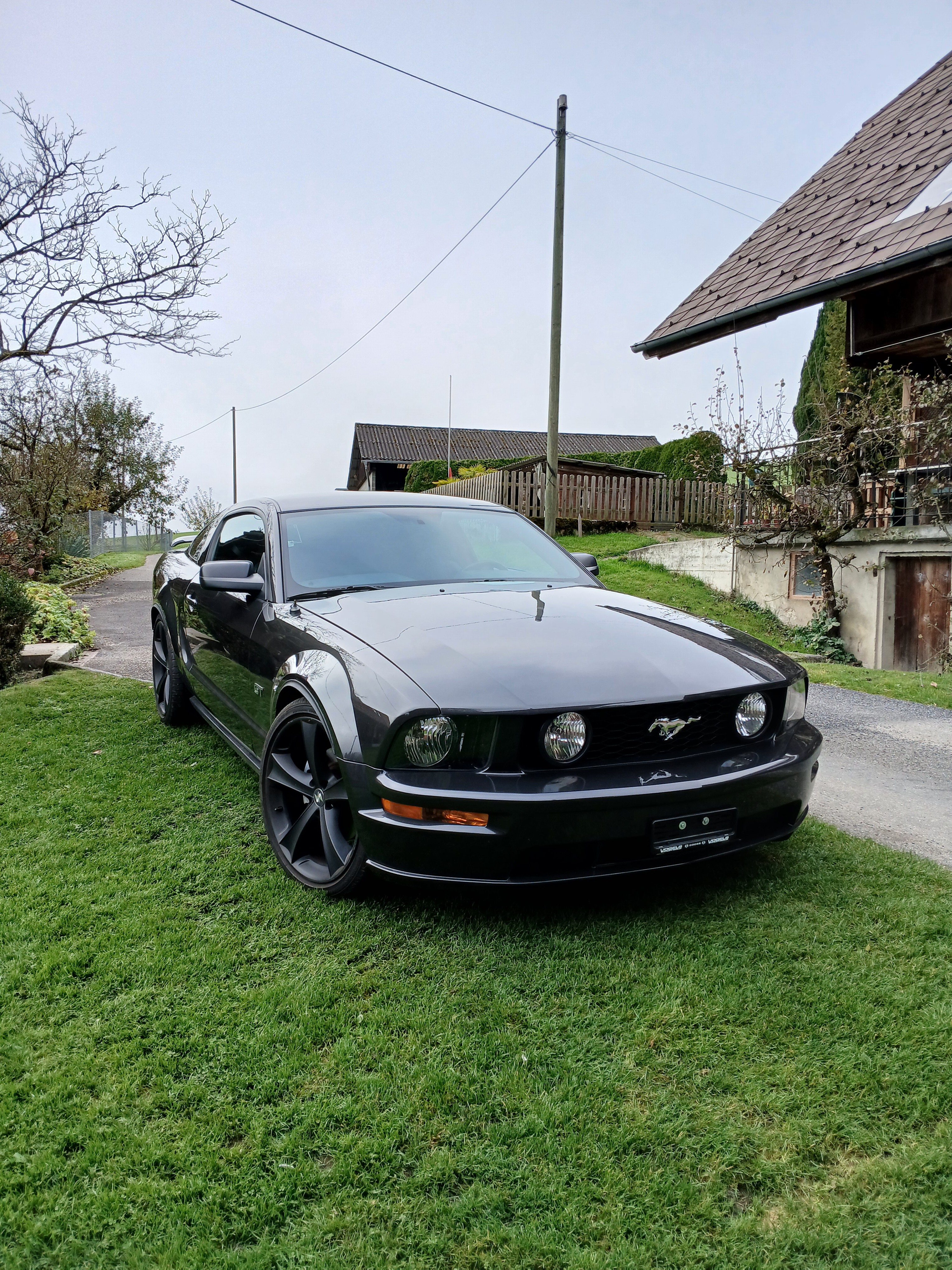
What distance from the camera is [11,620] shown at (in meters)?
6.89

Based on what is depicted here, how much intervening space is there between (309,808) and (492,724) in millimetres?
866

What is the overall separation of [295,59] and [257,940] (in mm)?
12297

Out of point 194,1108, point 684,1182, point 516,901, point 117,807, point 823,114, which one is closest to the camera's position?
point 684,1182

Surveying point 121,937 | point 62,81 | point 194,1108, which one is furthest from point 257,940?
point 62,81

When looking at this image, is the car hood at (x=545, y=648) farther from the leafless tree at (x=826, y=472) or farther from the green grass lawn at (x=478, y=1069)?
the leafless tree at (x=826, y=472)

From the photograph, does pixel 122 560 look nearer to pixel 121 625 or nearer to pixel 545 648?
pixel 121 625

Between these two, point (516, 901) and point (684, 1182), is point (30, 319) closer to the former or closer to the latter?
point (516, 901)

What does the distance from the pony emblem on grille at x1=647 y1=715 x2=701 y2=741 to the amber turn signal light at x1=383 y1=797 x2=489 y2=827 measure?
58cm

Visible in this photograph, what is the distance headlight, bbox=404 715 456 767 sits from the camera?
246 cm

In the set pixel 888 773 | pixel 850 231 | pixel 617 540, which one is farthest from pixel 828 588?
pixel 888 773

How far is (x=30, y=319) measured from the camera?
1462 cm

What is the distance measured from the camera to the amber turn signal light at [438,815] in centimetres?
240

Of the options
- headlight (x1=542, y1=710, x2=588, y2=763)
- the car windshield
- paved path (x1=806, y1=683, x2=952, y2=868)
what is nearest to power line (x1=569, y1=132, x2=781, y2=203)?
paved path (x1=806, y1=683, x2=952, y2=868)

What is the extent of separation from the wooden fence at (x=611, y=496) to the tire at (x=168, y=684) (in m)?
13.9
